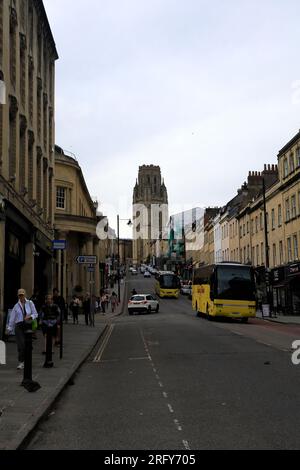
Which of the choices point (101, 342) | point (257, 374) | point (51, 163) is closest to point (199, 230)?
point (51, 163)

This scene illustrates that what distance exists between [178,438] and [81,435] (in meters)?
1.22

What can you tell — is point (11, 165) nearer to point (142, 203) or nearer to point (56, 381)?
point (56, 381)

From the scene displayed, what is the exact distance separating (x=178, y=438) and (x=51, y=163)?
28765mm

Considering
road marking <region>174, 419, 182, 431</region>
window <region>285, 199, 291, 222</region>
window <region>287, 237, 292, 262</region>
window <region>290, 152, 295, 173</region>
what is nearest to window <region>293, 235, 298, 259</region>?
window <region>287, 237, 292, 262</region>

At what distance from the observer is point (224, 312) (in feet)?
105

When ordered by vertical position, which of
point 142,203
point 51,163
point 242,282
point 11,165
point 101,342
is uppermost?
point 142,203

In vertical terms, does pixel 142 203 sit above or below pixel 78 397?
above

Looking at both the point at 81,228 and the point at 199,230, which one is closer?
the point at 81,228

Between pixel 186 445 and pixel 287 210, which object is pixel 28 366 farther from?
pixel 287 210

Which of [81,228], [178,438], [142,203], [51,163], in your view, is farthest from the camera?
[142,203]

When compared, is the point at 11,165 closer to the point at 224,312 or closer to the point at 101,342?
the point at 101,342

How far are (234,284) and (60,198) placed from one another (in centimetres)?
1960
